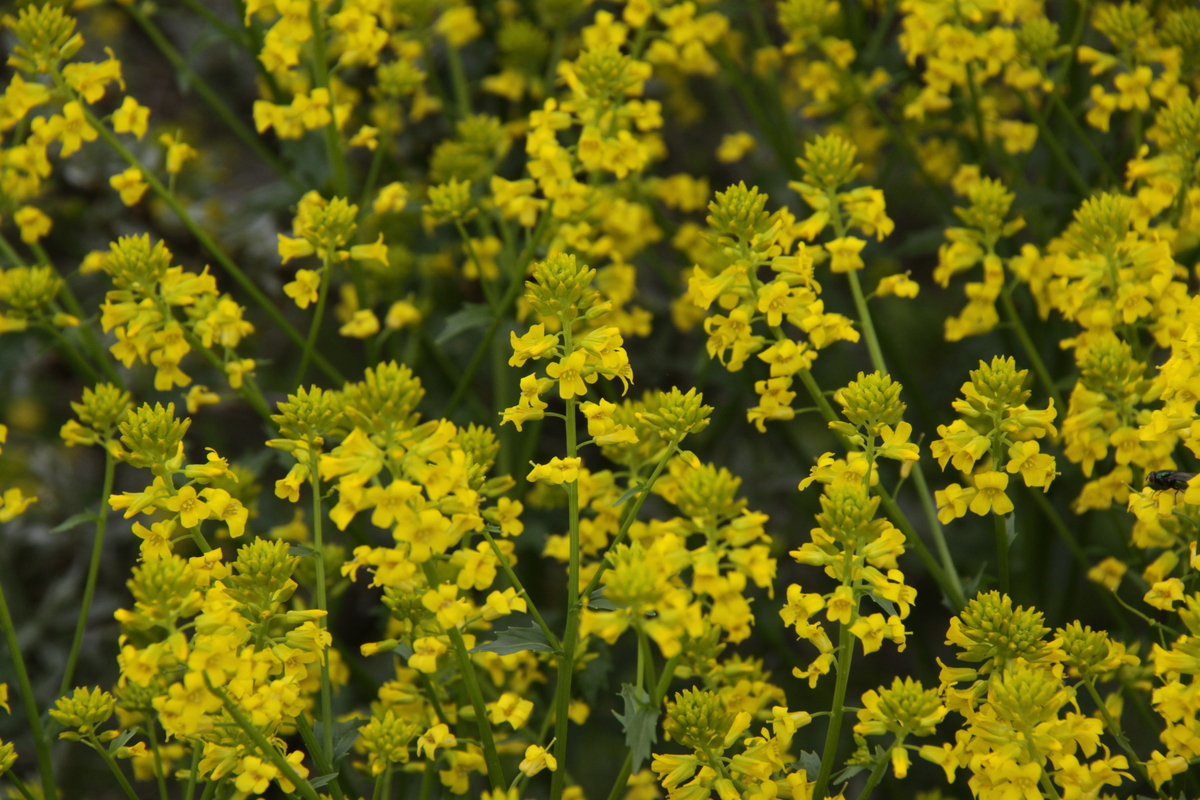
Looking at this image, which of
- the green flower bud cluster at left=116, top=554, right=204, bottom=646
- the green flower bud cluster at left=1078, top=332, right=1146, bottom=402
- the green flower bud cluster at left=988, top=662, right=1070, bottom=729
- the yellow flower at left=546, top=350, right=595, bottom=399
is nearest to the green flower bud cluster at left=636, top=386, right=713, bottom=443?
the yellow flower at left=546, top=350, right=595, bottom=399

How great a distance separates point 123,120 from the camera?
2.41 metres

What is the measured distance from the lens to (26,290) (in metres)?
2.34

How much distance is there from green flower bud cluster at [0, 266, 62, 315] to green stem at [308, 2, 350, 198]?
2.24 ft

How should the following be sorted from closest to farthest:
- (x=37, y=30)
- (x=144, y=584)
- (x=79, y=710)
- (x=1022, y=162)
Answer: (x=144, y=584)
(x=79, y=710)
(x=37, y=30)
(x=1022, y=162)

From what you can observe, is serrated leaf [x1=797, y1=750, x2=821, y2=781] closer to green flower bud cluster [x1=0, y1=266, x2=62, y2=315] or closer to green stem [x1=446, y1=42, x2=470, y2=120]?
green flower bud cluster [x1=0, y1=266, x2=62, y2=315]

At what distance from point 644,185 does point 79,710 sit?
1.93 metres

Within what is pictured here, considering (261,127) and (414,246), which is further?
(414,246)

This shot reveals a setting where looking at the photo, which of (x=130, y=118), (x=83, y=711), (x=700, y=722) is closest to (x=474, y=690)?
(x=700, y=722)

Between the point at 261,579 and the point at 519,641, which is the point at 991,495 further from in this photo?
the point at 261,579

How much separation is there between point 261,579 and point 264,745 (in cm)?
26

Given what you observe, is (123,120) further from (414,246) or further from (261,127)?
(414,246)

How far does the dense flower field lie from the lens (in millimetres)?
1588

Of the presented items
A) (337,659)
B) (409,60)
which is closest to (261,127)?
(409,60)

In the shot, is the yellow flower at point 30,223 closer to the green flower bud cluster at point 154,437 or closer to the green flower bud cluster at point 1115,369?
the green flower bud cluster at point 154,437
